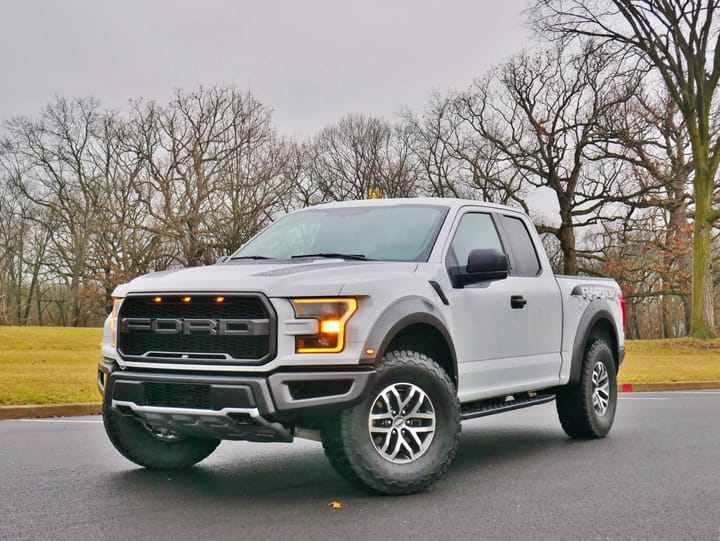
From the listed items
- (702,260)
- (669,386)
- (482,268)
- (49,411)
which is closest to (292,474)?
(482,268)

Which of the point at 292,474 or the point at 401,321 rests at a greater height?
the point at 401,321

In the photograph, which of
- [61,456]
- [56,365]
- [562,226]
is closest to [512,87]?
[562,226]

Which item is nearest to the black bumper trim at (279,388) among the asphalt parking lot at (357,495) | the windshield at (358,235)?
the asphalt parking lot at (357,495)

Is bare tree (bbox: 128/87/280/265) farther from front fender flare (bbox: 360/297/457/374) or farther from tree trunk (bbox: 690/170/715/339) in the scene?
front fender flare (bbox: 360/297/457/374)

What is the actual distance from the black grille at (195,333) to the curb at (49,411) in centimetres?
630

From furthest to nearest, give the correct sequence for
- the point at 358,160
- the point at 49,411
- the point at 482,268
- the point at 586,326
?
the point at 358,160
the point at 49,411
the point at 586,326
the point at 482,268

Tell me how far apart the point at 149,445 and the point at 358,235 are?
2.25 metres

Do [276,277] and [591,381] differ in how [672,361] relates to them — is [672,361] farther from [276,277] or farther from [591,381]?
[276,277]

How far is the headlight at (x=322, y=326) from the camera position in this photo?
5.48 meters

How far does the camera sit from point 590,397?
8.58m

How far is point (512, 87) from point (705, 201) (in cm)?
1427

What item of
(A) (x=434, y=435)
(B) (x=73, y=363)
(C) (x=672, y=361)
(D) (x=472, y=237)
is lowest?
(C) (x=672, y=361)

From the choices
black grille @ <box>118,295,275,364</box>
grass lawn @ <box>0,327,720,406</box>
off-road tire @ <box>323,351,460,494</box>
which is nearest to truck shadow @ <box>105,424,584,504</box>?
off-road tire @ <box>323,351,460,494</box>

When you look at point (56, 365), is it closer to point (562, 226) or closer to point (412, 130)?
point (562, 226)
